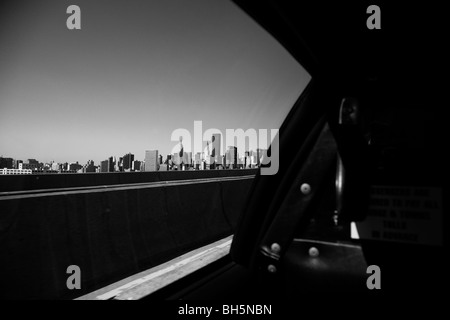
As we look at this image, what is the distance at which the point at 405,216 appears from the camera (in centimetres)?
192

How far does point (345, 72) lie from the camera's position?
1.88 m

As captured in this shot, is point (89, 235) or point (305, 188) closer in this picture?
point (305, 188)

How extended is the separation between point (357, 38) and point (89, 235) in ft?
12.3

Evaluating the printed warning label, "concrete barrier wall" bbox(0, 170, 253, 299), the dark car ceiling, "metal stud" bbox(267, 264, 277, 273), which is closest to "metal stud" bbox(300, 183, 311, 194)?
the printed warning label

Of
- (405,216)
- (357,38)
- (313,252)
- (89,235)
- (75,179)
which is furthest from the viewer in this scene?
(75,179)

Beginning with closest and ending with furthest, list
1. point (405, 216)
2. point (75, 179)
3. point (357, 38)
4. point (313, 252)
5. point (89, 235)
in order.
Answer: point (357, 38) < point (405, 216) < point (313, 252) < point (89, 235) < point (75, 179)

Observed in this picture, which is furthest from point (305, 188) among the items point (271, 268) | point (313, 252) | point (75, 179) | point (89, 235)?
point (75, 179)

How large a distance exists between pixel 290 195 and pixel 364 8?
1275 millimetres

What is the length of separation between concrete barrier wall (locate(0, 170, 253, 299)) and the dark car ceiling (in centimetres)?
287

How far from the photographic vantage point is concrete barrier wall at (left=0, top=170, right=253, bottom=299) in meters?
3.07

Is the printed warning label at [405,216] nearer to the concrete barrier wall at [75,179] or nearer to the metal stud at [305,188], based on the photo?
the metal stud at [305,188]

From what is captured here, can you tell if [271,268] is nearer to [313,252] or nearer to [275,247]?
[275,247]
